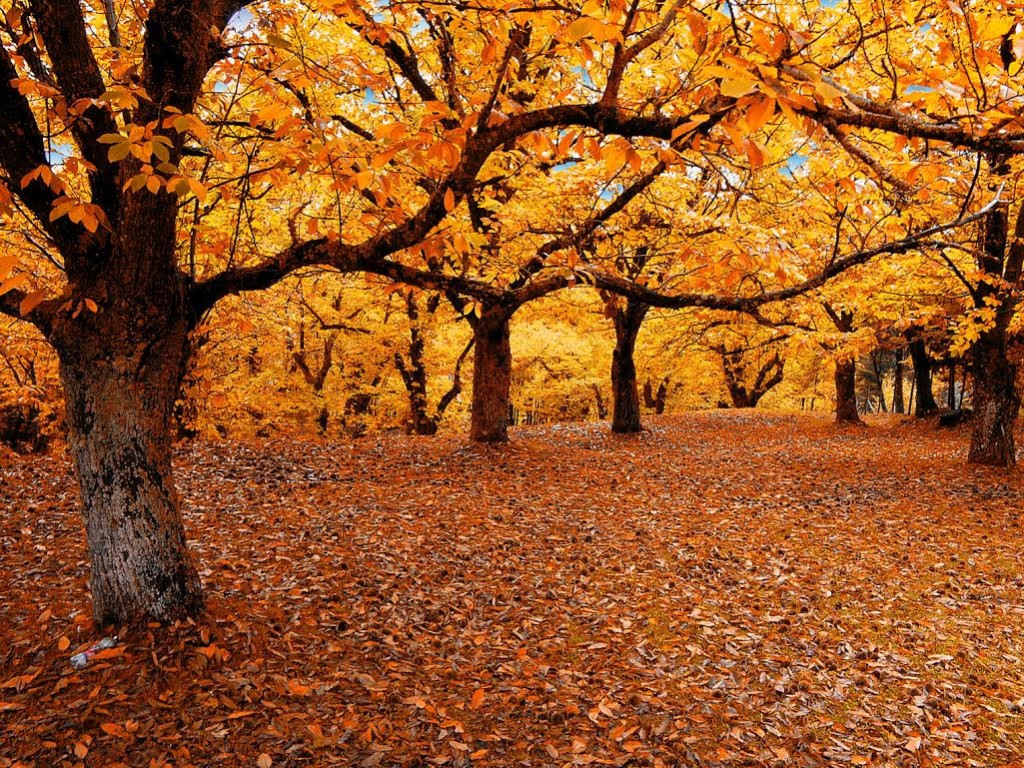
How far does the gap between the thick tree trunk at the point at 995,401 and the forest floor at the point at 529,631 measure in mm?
1030

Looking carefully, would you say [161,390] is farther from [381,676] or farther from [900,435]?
[900,435]

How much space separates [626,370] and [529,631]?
10933mm

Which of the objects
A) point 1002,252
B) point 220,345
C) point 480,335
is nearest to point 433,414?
point 220,345

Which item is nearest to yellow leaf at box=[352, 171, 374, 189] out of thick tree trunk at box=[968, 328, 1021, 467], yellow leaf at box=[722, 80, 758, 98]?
yellow leaf at box=[722, 80, 758, 98]

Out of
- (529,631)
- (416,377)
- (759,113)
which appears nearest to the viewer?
(759,113)

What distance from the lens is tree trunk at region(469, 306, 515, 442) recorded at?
11.4 m

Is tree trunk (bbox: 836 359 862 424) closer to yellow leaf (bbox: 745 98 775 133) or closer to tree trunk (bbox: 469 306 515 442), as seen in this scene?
tree trunk (bbox: 469 306 515 442)

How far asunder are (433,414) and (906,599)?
16.3 metres

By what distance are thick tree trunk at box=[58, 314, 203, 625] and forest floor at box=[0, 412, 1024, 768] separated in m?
0.34

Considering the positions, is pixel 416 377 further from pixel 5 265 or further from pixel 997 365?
pixel 5 265

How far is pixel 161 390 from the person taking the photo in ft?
14.2

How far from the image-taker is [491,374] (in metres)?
11.7

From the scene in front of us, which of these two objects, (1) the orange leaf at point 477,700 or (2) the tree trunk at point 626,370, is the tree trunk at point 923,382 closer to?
(2) the tree trunk at point 626,370

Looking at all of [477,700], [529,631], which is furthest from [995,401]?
[477,700]
